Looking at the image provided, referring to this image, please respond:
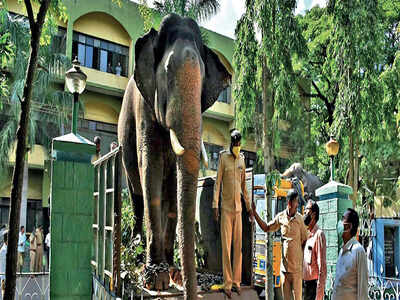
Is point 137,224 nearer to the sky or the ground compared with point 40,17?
nearer to the ground

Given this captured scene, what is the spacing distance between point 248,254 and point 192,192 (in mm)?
1829

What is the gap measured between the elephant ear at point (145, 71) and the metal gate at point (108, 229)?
2.96 feet

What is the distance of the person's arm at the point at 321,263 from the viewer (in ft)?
18.0

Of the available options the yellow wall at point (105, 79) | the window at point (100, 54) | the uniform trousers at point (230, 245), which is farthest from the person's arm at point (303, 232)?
the window at point (100, 54)

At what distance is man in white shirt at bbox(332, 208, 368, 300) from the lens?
14.9 feet

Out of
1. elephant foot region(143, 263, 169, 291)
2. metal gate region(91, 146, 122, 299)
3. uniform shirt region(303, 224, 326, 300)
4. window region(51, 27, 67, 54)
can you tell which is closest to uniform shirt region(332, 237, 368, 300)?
uniform shirt region(303, 224, 326, 300)

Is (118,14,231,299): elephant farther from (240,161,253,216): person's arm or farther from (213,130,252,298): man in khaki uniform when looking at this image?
(240,161,253,216): person's arm

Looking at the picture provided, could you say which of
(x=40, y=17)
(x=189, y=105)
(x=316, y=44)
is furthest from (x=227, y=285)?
(x=316, y=44)

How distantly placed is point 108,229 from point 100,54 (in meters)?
20.0

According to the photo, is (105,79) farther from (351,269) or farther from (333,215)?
(351,269)

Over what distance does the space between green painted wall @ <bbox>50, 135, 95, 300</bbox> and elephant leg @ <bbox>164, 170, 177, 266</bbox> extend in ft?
3.61

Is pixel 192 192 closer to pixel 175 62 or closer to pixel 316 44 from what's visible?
pixel 175 62

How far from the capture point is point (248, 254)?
20.3 ft

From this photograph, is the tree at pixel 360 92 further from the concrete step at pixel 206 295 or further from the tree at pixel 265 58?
the concrete step at pixel 206 295
